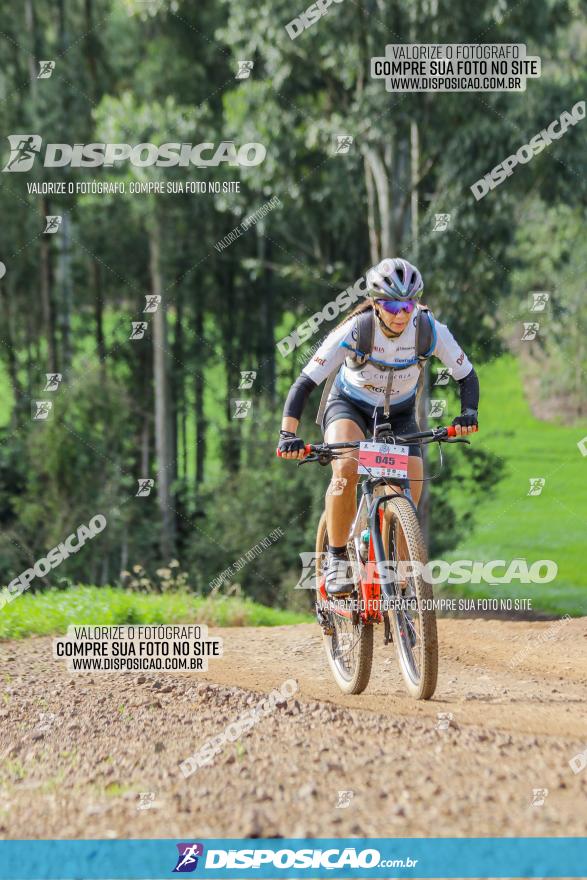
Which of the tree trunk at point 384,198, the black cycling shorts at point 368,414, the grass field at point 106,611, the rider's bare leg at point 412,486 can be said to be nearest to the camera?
the rider's bare leg at point 412,486

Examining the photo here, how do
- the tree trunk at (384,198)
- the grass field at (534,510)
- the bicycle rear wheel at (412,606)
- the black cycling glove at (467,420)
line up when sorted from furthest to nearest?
1. the grass field at (534,510)
2. the tree trunk at (384,198)
3. the black cycling glove at (467,420)
4. the bicycle rear wheel at (412,606)

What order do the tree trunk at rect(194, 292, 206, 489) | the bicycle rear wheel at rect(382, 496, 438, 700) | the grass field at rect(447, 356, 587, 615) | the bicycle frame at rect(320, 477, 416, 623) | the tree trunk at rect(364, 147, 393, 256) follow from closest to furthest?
the bicycle rear wheel at rect(382, 496, 438, 700)
the bicycle frame at rect(320, 477, 416, 623)
the tree trunk at rect(364, 147, 393, 256)
the grass field at rect(447, 356, 587, 615)
the tree trunk at rect(194, 292, 206, 489)

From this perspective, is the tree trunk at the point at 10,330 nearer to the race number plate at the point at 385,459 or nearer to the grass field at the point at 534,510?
the grass field at the point at 534,510

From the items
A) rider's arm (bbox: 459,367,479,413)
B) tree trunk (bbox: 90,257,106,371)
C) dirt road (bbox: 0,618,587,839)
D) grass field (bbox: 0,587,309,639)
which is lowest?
dirt road (bbox: 0,618,587,839)

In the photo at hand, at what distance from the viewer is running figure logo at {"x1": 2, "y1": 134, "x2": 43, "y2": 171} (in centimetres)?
2573

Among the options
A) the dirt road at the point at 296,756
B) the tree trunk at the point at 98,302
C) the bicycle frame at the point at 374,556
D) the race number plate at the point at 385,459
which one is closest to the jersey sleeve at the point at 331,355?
the race number plate at the point at 385,459

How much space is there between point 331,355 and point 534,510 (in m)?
29.2

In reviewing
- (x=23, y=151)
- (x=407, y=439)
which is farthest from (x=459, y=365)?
(x=23, y=151)

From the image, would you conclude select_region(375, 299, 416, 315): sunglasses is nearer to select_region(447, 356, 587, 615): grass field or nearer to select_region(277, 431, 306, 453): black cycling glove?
select_region(277, 431, 306, 453): black cycling glove

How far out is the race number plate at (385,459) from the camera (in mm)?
6133

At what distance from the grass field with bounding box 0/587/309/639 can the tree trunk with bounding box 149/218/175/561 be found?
44.2 ft

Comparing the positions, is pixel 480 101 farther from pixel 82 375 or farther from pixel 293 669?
pixel 82 375

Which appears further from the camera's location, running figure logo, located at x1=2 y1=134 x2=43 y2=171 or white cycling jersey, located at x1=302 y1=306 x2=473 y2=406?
running figure logo, located at x1=2 y1=134 x2=43 y2=171

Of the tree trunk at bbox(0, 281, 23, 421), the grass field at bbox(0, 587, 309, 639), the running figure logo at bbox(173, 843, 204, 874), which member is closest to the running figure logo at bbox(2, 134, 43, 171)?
the tree trunk at bbox(0, 281, 23, 421)
